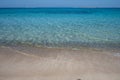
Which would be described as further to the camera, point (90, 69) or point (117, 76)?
point (90, 69)

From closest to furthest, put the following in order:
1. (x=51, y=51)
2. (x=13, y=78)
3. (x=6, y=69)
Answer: (x=13, y=78) → (x=6, y=69) → (x=51, y=51)

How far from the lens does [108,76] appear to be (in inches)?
170

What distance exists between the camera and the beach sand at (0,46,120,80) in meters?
4.30

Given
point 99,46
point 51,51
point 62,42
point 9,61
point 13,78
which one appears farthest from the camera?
point 62,42

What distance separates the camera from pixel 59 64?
517 cm

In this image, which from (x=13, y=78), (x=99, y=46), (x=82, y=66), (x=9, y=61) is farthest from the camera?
(x=99, y=46)

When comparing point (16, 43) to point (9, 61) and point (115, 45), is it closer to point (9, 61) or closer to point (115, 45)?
point (9, 61)

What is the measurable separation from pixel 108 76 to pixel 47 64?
5.88ft

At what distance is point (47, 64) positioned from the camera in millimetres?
5145

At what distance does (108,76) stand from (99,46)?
3.30 meters

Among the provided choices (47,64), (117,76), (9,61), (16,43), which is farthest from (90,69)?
(16,43)

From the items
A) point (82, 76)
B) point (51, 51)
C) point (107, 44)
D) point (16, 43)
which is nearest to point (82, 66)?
point (82, 76)

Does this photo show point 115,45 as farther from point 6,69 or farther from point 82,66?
point 6,69

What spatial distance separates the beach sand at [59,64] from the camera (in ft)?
14.1
